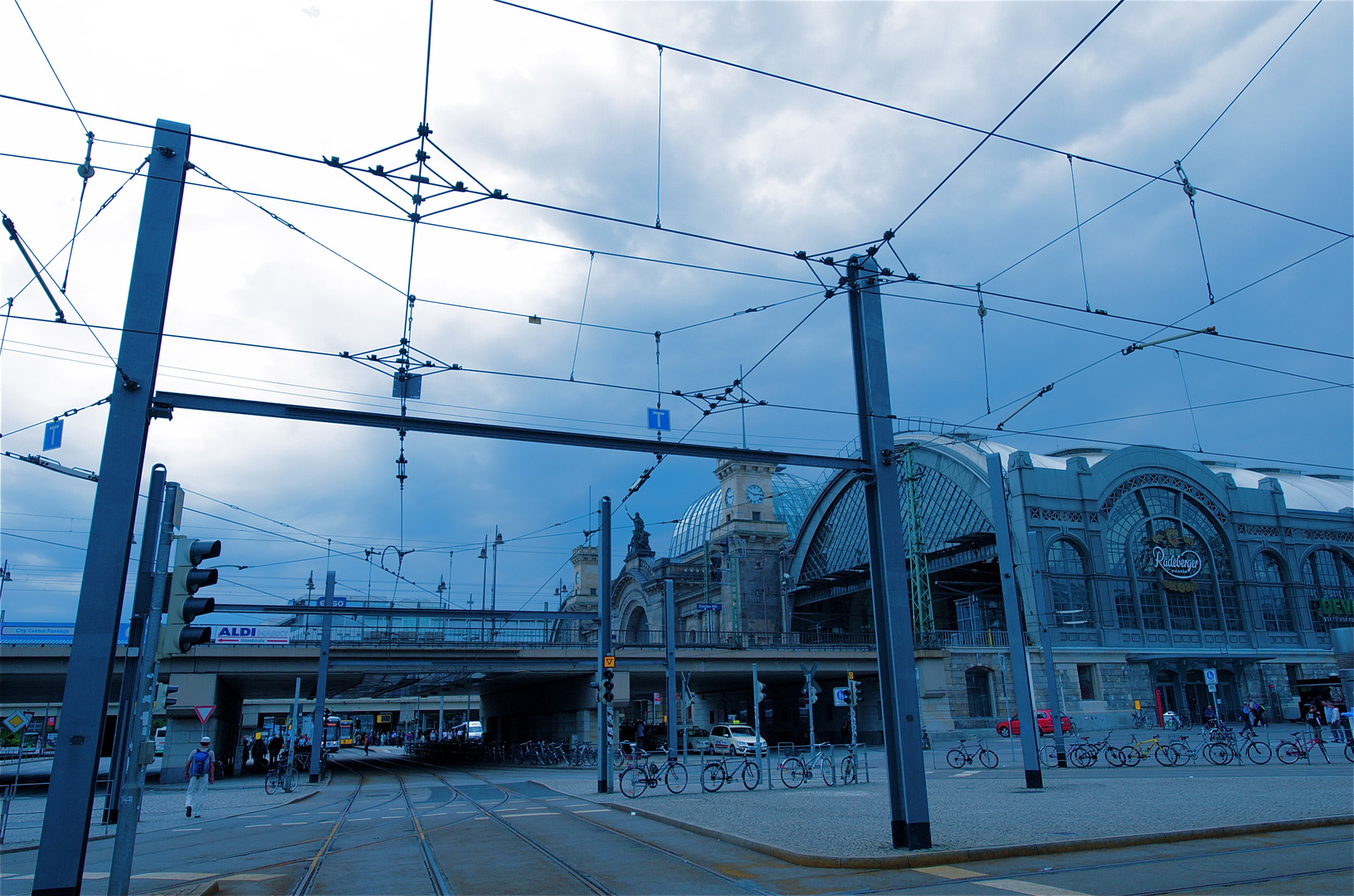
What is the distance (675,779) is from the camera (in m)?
24.1

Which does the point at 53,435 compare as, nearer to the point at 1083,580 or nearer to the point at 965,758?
the point at 965,758

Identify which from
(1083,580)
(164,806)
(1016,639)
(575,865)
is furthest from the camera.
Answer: (1083,580)

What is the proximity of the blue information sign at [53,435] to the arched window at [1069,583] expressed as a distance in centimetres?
4861

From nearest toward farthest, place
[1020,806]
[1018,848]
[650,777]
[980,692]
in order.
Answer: [1018,848]
[1020,806]
[650,777]
[980,692]

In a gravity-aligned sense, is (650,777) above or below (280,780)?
above

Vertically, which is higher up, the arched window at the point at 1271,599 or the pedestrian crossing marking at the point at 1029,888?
the arched window at the point at 1271,599

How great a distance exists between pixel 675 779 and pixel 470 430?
51.4 ft

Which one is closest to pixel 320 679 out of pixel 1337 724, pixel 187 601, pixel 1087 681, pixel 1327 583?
pixel 187 601

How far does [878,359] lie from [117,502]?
33.5 ft

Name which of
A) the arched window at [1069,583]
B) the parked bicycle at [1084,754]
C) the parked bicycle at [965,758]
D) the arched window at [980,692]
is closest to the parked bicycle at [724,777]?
the parked bicycle at [965,758]

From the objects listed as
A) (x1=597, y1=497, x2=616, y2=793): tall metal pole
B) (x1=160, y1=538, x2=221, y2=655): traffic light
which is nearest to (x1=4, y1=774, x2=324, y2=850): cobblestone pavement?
(x1=597, y1=497, x2=616, y2=793): tall metal pole

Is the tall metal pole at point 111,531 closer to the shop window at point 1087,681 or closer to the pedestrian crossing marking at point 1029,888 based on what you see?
the pedestrian crossing marking at point 1029,888

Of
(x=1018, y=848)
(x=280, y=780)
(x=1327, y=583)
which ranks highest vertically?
(x=1327, y=583)

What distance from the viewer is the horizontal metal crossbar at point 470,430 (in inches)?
408
